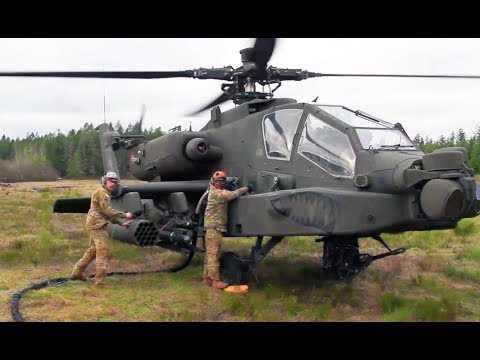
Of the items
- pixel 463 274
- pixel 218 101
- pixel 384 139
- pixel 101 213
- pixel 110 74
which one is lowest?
pixel 463 274

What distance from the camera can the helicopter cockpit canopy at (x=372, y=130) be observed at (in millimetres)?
7121

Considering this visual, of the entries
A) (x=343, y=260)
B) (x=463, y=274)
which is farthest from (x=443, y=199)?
(x=463, y=274)

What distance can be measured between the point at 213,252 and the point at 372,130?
2.75 metres

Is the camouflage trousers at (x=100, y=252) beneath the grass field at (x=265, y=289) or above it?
above

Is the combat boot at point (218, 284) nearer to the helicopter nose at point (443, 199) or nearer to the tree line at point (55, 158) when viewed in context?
the helicopter nose at point (443, 199)

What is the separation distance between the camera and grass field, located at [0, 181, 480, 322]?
678 cm

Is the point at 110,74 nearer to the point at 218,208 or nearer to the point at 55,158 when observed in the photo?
the point at 218,208

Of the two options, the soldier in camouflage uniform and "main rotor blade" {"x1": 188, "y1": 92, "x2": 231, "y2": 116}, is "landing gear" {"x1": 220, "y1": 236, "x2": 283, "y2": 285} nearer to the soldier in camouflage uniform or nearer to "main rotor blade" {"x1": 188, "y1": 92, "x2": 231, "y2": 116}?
the soldier in camouflage uniform

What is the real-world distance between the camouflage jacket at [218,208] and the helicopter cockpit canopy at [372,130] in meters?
1.68

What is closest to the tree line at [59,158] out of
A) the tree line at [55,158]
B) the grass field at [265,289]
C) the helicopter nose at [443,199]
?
the tree line at [55,158]

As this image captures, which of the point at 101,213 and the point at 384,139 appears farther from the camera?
the point at 101,213

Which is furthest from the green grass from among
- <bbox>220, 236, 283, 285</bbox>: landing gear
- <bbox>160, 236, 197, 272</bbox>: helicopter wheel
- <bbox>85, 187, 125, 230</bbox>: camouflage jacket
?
<bbox>85, 187, 125, 230</bbox>: camouflage jacket

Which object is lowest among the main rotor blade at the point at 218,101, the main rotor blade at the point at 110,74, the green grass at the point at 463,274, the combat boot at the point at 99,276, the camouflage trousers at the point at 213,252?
the green grass at the point at 463,274

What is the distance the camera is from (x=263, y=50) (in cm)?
857
